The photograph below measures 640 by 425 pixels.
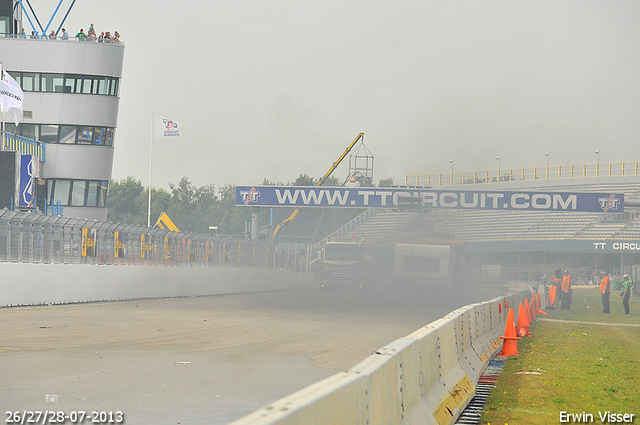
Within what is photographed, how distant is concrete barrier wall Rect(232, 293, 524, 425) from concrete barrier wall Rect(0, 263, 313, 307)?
14.6 meters

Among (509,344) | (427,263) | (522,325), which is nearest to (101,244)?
(522,325)

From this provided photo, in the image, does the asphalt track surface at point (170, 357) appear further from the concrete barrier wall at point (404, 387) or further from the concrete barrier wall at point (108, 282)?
the concrete barrier wall at point (404, 387)

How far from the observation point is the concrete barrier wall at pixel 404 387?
375cm

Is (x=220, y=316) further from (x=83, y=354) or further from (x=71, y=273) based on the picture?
(x=83, y=354)

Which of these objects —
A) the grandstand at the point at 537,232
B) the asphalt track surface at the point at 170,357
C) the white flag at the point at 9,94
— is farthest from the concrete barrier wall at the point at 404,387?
the grandstand at the point at 537,232

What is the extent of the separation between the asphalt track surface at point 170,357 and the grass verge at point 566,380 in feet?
8.15

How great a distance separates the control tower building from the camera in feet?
149

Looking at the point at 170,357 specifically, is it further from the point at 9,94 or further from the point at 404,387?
the point at 9,94

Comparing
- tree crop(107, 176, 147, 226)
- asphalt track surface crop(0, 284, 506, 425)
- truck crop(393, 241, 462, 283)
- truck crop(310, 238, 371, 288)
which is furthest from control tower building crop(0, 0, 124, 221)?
tree crop(107, 176, 147, 226)

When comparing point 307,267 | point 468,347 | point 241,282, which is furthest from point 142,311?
point 307,267

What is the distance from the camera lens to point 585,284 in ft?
247

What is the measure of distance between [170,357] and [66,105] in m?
37.6

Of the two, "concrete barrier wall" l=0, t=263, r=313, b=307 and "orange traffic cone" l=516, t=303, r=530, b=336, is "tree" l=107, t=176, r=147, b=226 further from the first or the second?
"orange traffic cone" l=516, t=303, r=530, b=336

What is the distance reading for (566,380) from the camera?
11.4 meters
